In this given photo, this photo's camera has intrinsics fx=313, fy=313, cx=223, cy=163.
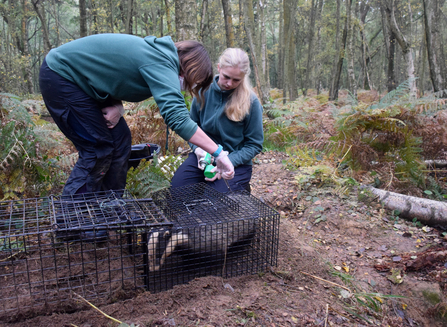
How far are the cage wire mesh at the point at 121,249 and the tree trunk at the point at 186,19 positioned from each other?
373cm

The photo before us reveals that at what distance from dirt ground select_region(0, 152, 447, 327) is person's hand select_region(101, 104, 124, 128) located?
1.43 m

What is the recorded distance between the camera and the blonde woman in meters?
3.16

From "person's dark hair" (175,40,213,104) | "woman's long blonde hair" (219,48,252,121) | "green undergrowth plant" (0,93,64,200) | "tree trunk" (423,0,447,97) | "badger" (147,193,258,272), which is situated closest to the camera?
"badger" (147,193,258,272)

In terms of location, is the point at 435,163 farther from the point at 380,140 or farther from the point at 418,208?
the point at 418,208

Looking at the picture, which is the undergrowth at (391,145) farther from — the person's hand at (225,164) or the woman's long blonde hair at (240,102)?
the person's hand at (225,164)

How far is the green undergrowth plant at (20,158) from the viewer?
2963 mm

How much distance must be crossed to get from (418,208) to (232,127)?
2311 mm

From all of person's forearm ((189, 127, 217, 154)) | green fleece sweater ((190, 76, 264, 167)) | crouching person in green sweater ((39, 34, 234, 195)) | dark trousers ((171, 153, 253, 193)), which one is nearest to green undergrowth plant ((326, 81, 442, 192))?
green fleece sweater ((190, 76, 264, 167))

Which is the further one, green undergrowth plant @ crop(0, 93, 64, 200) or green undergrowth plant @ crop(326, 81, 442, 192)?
green undergrowth plant @ crop(326, 81, 442, 192)

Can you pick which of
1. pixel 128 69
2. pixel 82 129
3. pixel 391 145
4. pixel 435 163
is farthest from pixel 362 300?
pixel 435 163

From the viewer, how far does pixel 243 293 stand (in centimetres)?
211

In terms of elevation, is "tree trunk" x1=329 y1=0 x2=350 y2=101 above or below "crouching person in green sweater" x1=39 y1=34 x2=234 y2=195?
above

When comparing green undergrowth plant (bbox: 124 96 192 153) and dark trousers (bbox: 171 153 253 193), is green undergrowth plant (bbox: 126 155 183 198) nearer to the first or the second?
dark trousers (bbox: 171 153 253 193)

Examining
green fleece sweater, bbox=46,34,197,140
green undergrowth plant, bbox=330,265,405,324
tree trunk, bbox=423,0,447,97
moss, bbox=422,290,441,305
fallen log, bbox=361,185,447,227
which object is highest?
tree trunk, bbox=423,0,447,97
